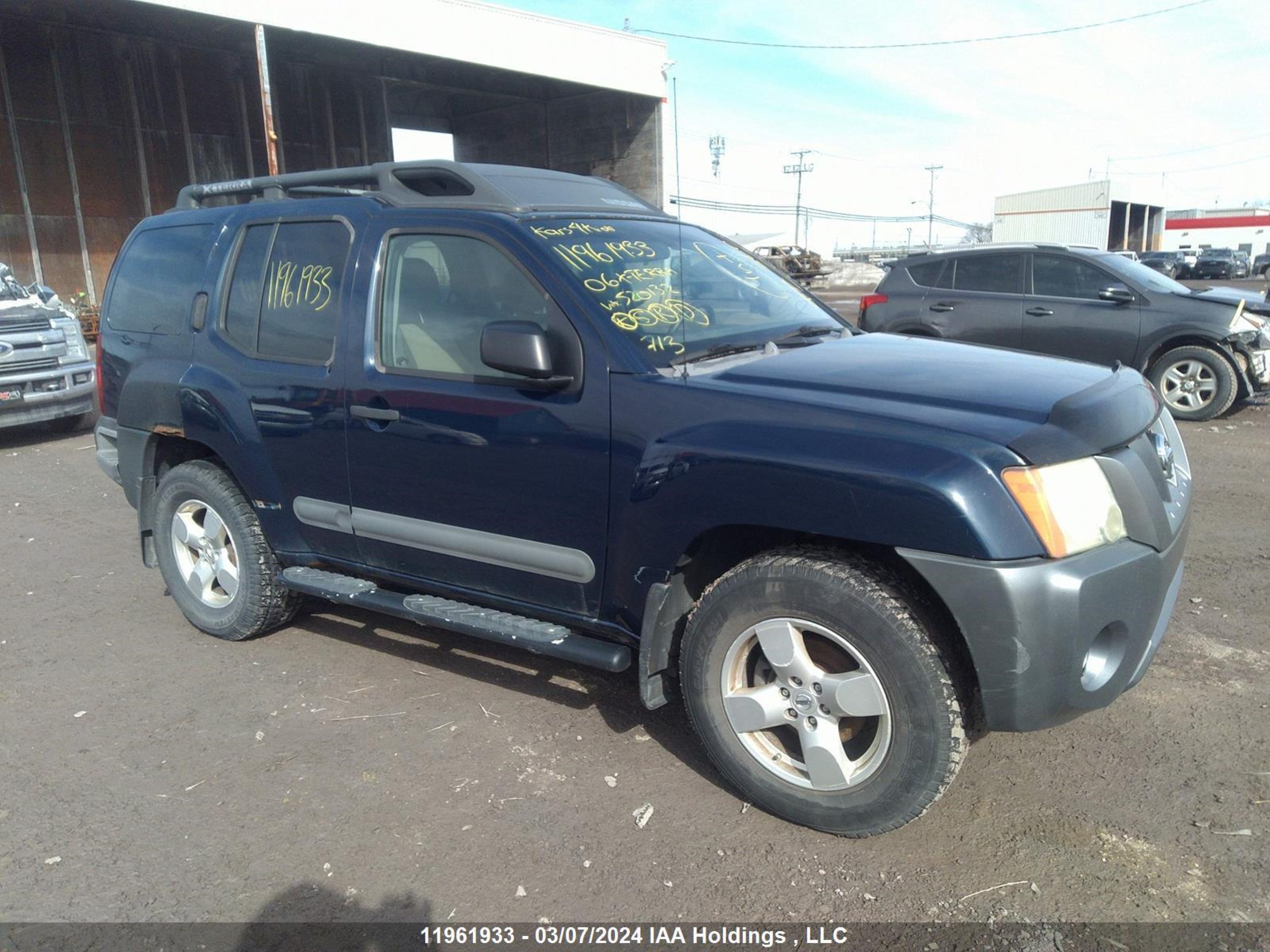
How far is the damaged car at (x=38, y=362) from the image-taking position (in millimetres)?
9461

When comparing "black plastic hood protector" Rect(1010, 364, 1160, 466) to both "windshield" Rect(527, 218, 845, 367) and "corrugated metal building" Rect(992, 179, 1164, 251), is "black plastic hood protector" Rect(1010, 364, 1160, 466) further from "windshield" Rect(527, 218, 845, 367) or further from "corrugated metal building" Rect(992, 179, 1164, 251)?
"corrugated metal building" Rect(992, 179, 1164, 251)

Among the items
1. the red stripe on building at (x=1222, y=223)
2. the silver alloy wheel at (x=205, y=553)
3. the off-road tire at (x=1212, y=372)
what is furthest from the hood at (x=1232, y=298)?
the red stripe on building at (x=1222, y=223)

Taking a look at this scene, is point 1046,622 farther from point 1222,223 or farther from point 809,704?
point 1222,223

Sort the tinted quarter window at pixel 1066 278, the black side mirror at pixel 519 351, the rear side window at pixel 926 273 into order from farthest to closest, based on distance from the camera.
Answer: the rear side window at pixel 926 273 < the tinted quarter window at pixel 1066 278 < the black side mirror at pixel 519 351

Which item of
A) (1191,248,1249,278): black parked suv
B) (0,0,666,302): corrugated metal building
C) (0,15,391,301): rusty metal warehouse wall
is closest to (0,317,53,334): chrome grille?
(0,0,666,302): corrugated metal building

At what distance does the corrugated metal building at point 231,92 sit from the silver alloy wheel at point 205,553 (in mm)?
13846

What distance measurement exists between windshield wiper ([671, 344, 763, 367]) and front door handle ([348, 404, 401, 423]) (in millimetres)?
1127

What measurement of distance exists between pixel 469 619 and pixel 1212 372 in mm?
8277

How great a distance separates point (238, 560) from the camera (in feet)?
14.6

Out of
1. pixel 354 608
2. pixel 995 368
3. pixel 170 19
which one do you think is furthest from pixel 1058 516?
pixel 170 19

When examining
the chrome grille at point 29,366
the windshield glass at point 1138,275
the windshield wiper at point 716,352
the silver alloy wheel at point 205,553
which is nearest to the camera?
the windshield wiper at point 716,352

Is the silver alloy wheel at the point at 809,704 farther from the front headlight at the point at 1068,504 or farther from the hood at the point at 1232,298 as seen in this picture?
the hood at the point at 1232,298

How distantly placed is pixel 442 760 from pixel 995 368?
2395mm

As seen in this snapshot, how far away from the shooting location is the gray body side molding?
3309 millimetres
